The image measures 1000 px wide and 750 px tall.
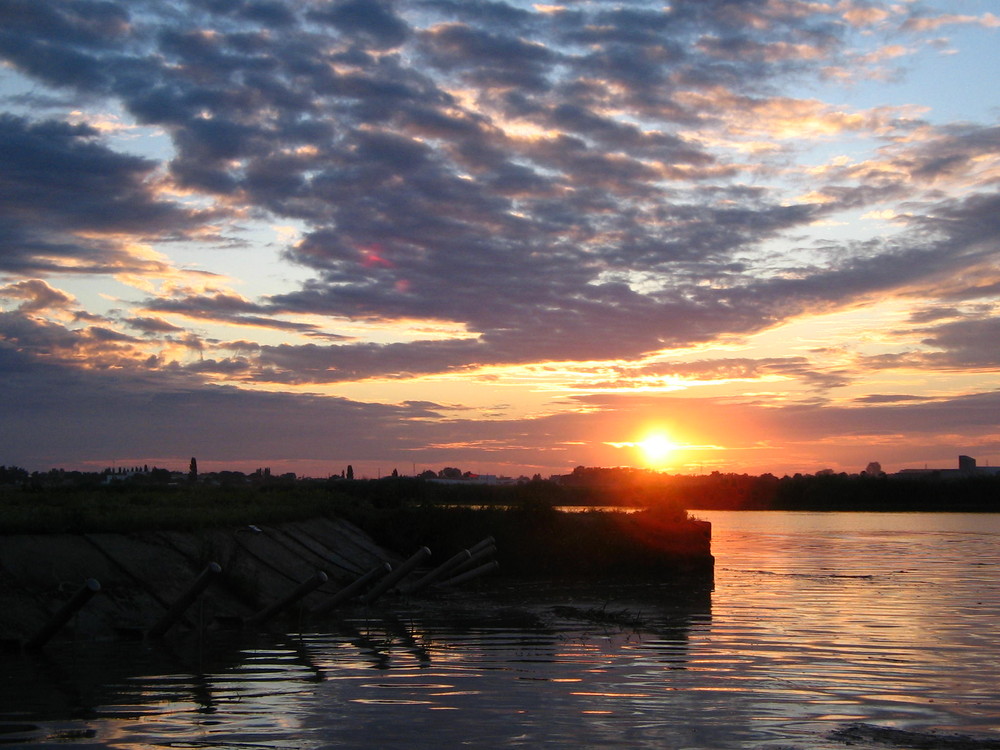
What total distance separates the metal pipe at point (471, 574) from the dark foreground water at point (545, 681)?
1021 mm

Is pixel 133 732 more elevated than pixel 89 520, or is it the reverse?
pixel 89 520

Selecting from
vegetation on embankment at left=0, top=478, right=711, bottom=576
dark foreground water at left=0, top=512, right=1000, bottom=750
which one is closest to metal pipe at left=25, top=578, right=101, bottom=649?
dark foreground water at left=0, top=512, right=1000, bottom=750

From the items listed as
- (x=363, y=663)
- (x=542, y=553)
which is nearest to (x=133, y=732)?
(x=363, y=663)

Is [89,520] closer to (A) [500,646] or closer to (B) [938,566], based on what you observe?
(A) [500,646]

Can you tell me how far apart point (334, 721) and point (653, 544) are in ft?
70.6

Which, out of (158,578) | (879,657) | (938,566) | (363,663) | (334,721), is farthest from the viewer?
(938,566)

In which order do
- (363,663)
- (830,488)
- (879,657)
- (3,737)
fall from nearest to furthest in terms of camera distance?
(3,737)
(363,663)
(879,657)
(830,488)

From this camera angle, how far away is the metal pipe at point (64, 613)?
1291 centimetres

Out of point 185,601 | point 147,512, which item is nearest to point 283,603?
point 185,601

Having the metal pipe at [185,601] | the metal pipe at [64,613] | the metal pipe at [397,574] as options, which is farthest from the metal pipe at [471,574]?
the metal pipe at [64,613]

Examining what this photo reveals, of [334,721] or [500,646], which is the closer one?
[334,721]

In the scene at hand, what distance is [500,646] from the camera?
15.9 metres

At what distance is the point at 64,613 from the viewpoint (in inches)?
513

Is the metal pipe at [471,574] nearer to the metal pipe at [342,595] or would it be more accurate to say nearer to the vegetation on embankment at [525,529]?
the vegetation on embankment at [525,529]
